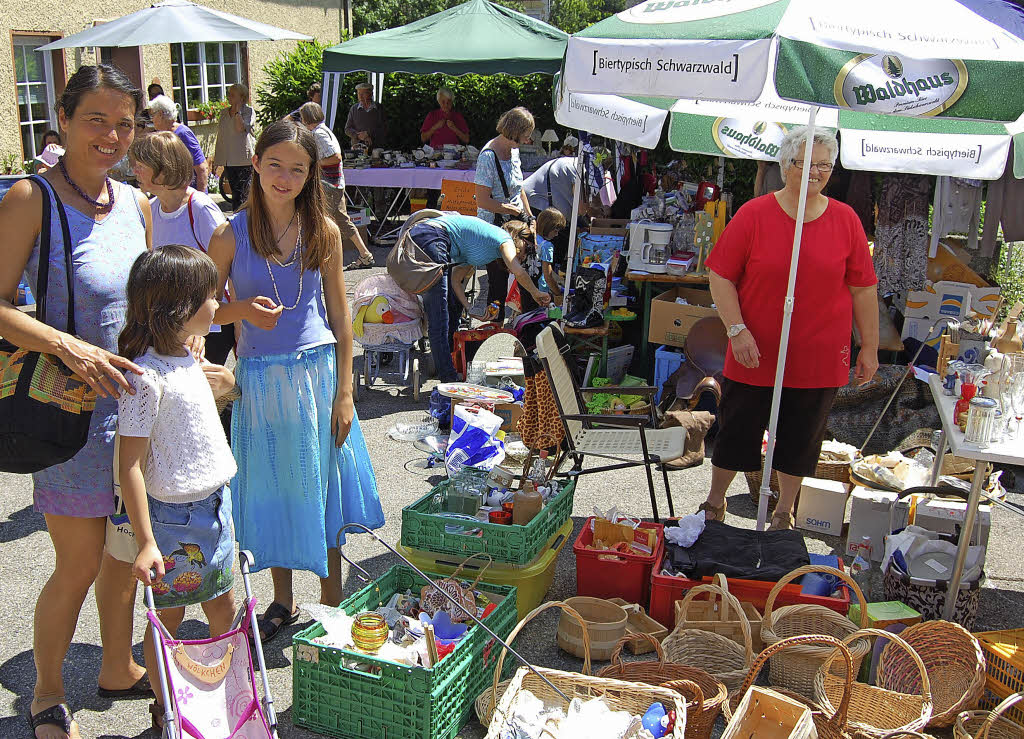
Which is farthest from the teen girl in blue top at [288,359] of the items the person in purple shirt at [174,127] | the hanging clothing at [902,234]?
the person in purple shirt at [174,127]

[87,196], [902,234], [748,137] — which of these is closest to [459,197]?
[748,137]

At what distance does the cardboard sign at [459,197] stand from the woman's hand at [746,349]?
6.58m

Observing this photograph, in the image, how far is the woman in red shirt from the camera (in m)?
4.15

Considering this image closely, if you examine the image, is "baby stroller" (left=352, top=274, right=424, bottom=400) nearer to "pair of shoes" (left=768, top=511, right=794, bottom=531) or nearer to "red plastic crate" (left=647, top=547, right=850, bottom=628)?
"pair of shoes" (left=768, top=511, right=794, bottom=531)

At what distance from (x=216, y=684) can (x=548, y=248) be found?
216 inches

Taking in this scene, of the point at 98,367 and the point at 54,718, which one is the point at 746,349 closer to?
the point at 98,367

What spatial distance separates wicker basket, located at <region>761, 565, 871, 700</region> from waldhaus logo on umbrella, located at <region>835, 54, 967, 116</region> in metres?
1.68

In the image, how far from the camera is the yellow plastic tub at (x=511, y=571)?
380 centimetres

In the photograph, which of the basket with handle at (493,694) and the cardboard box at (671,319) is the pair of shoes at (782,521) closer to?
the basket with handle at (493,694)

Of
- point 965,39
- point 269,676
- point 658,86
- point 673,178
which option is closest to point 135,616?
point 269,676

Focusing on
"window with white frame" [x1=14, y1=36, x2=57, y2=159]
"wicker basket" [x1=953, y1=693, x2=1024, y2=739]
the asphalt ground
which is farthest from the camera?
"window with white frame" [x1=14, y1=36, x2=57, y2=159]

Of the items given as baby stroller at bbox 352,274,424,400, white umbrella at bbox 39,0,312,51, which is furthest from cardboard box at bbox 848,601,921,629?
white umbrella at bbox 39,0,312,51

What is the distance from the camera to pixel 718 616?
3604mm

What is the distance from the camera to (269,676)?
340 centimetres
